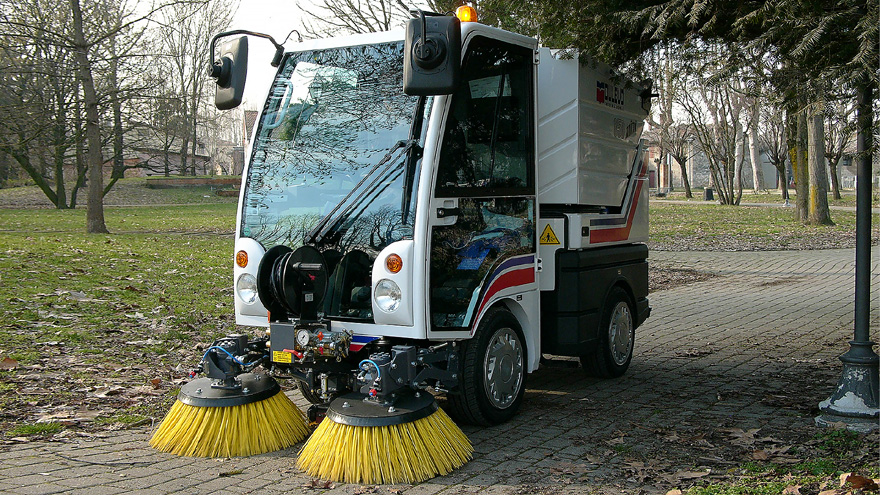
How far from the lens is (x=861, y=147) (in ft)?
17.4

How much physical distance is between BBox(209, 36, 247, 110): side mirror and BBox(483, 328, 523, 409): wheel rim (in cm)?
240

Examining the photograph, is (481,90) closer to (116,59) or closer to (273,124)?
(273,124)

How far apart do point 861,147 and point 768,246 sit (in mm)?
16260

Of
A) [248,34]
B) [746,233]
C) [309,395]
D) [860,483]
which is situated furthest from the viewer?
[746,233]

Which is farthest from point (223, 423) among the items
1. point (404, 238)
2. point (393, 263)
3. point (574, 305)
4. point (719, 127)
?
point (719, 127)

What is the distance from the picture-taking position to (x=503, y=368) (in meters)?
5.59

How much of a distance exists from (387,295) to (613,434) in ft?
6.14

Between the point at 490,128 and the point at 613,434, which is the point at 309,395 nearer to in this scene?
the point at 613,434

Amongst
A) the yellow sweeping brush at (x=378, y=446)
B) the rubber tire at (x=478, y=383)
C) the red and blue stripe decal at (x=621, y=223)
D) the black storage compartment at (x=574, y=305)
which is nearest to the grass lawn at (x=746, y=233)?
the red and blue stripe decal at (x=621, y=223)

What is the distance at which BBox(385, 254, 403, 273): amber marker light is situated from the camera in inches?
191

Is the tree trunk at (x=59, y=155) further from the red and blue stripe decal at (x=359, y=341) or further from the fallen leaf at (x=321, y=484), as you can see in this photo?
the fallen leaf at (x=321, y=484)

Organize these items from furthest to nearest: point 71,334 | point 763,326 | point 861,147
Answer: point 763,326
point 71,334
point 861,147

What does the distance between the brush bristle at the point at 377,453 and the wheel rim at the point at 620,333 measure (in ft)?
9.42

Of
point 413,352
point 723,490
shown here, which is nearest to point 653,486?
point 723,490
